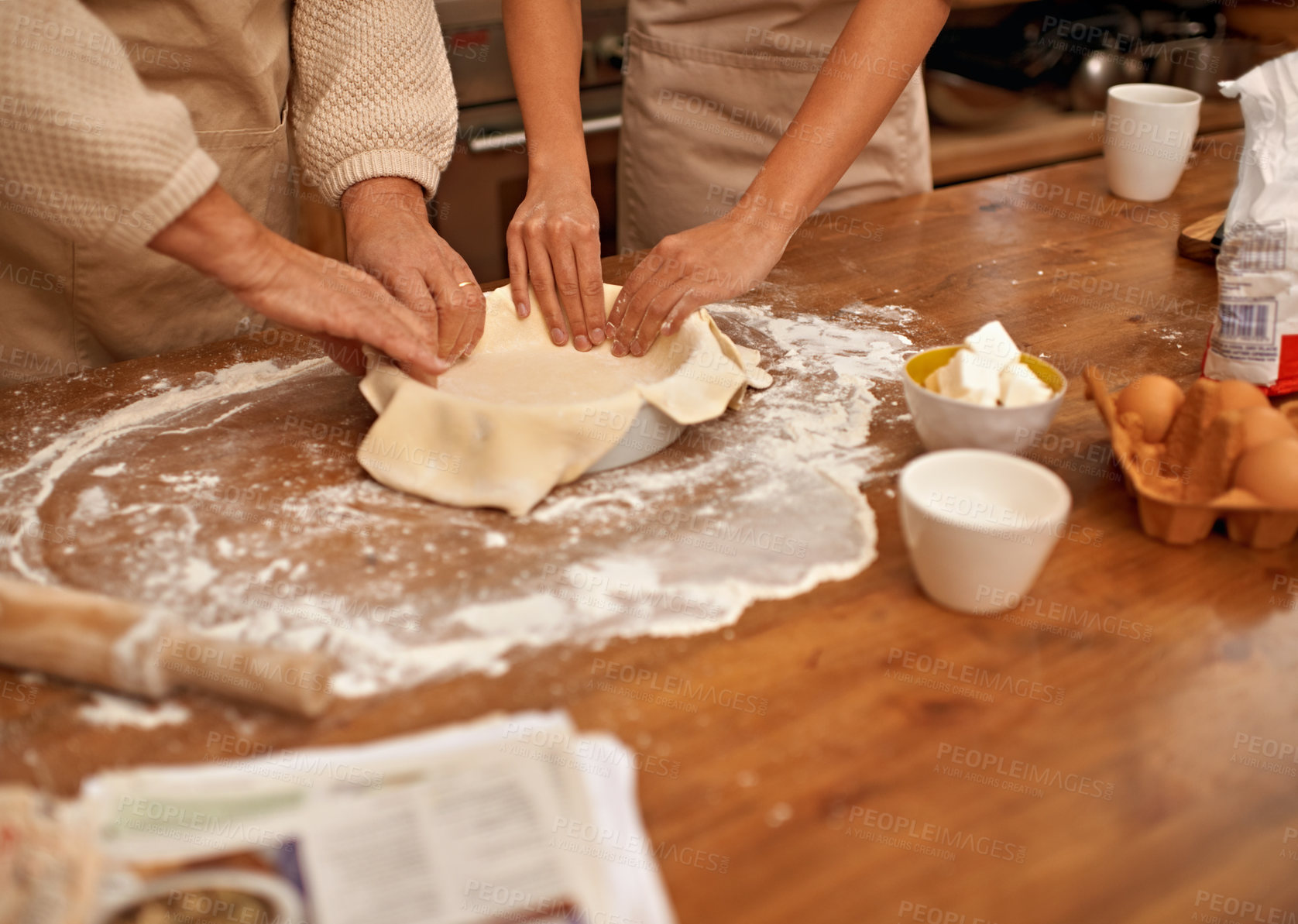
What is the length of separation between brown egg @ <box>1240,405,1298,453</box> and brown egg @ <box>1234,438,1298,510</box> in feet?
0.04

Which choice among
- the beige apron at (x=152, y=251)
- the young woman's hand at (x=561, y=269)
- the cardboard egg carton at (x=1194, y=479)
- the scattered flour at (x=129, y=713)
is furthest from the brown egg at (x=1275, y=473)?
the beige apron at (x=152, y=251)

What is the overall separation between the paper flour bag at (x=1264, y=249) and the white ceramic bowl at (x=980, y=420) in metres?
0.24

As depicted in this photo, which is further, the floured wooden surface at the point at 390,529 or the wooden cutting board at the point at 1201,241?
the wooden cutting board at the point at 1201,241

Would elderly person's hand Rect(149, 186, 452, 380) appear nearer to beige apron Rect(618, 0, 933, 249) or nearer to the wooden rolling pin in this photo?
the wooden rolling pin

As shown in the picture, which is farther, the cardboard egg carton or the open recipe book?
the cardboard egg carton

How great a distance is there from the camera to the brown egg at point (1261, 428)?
0.90 m

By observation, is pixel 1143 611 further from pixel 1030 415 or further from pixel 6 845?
pixel 6 845

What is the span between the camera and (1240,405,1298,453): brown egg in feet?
2.95

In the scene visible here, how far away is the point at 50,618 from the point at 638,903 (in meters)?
0.50

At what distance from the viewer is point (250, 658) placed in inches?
29.0

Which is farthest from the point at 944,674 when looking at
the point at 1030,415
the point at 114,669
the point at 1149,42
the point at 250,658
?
the point at 1149,42

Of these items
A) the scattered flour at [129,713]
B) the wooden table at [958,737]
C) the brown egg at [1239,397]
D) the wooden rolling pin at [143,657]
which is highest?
the brown egg at [1239,397]

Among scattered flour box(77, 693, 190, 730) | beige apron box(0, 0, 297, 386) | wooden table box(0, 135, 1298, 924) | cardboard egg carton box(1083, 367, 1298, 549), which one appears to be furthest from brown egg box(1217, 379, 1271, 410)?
beige apron box(0, 0, 297, 386)

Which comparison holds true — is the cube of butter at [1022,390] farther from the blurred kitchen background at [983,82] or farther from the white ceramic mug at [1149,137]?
the blurred kitchen background at [983,82]
